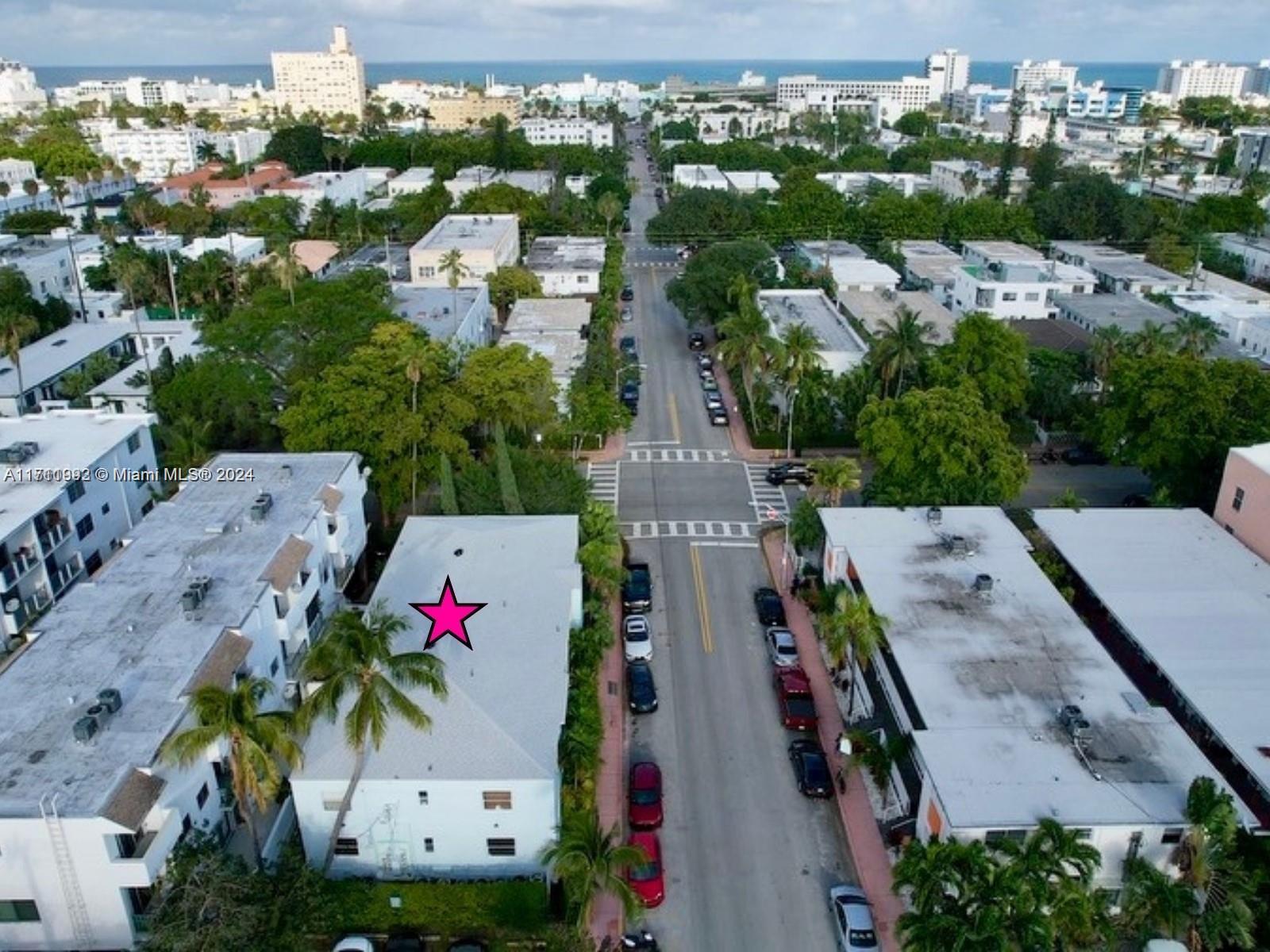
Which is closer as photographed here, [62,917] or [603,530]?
[62,917]

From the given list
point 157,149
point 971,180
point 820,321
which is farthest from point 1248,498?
point 157,149

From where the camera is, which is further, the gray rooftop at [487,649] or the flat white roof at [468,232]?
the flat white roof at [468,232]

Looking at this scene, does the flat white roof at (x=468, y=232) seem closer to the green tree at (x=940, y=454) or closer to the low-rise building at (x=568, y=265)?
the low-rise building at (x=568, y=265)

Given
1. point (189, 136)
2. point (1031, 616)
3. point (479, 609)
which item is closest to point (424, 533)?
point (479, 609)

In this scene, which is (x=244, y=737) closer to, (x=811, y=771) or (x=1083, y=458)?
(x=811, y=771)

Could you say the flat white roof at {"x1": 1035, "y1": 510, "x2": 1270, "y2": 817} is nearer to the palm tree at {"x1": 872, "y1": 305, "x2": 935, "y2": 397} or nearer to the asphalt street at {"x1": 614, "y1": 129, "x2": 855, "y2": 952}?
the asphalt street at {"x1": 614, "y1": 129, "x2": 855, "y2": 952}

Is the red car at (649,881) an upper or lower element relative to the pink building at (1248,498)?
lower

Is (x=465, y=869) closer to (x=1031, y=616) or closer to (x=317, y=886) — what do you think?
(x=317, y=886)

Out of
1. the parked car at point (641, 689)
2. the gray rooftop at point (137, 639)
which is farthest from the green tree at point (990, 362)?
the gray rooftop at point (137, 639)
